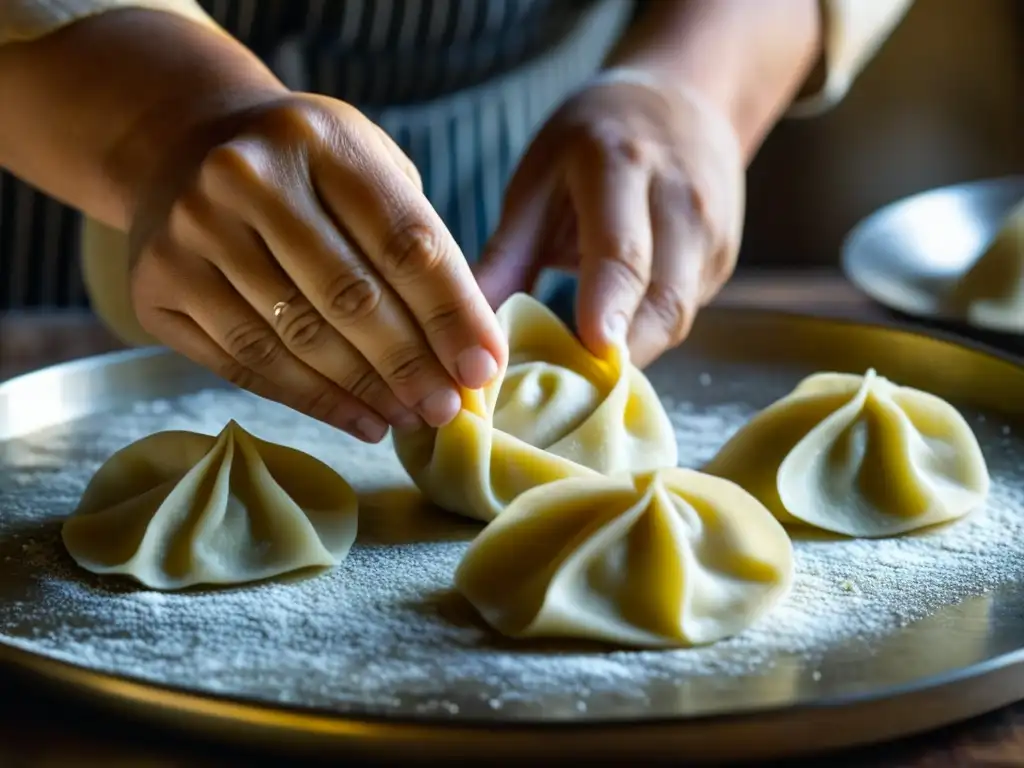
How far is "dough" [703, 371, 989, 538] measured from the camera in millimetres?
1244

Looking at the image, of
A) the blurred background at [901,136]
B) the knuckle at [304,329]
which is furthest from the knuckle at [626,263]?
the blurred background at [901,136]

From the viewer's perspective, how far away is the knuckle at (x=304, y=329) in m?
1.17

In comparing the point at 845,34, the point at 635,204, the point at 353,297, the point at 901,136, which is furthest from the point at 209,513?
the point at 901,136

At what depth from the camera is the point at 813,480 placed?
1.28 metres

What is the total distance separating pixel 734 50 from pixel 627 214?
1.66 feet

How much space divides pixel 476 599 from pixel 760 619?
0.23 metres

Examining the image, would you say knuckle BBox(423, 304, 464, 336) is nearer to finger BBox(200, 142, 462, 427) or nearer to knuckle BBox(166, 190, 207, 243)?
finger BBox(200, 142, 462, 427)

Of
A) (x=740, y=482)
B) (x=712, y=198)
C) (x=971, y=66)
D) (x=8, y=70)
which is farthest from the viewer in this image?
(x=971, y=66)

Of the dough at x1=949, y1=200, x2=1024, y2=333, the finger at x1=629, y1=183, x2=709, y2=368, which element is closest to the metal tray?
the dough at x1=949, y1=200, x2=1024, y2=333

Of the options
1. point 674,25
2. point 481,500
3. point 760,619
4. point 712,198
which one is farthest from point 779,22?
point 760,619

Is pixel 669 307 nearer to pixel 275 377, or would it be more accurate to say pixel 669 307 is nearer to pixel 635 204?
pixel 635 204

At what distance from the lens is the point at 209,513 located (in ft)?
3.95

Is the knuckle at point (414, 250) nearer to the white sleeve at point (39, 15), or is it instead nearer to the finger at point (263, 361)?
the finger at point (263, 361)

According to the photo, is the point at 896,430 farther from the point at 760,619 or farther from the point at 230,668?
the point at 230,668
